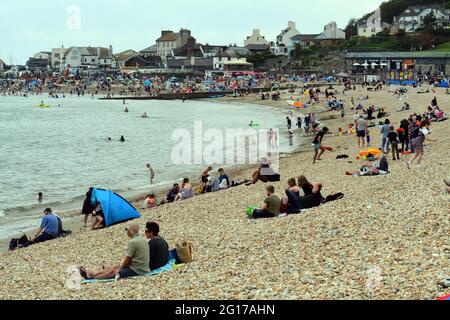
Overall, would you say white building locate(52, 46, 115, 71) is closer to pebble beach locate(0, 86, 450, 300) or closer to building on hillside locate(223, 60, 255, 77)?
building on hillside locate(223, 60, 255, 77)

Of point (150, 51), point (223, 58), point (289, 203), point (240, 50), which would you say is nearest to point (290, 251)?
point (289, 203)

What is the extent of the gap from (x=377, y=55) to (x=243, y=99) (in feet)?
64.5

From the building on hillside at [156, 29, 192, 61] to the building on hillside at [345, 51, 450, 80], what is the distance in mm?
63175

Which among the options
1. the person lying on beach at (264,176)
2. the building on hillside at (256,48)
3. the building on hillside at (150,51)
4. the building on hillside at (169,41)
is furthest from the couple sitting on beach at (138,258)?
the building on hillside at (150,51)

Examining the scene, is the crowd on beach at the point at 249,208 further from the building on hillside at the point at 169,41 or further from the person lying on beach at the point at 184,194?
the building on hillside at the point at 169,41

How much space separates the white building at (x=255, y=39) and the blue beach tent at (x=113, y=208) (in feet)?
405

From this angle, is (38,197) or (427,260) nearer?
(427,260)

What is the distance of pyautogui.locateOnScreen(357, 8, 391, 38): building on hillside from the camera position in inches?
4230

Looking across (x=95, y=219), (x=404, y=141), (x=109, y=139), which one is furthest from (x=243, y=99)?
(x=95, y=219)

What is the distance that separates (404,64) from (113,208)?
72295 millimetres

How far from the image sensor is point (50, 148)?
39.2m

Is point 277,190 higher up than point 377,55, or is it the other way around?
point 377,55

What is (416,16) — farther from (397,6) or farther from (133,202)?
(133,202)

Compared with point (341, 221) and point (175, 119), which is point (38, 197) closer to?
point (341, 221)
